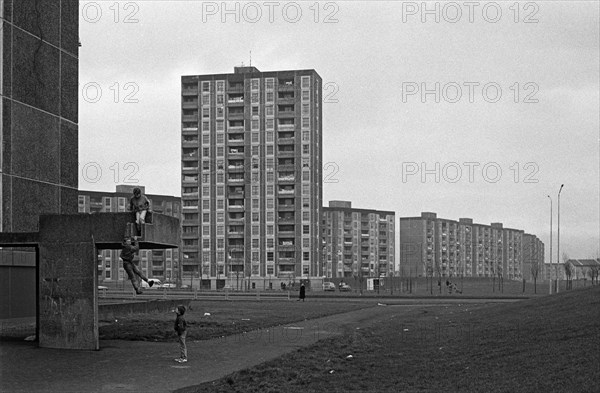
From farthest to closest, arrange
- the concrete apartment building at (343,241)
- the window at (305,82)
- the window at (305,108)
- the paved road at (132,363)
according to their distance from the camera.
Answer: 1. the concrete apartment building at (343,241)
2. the window at (305,82)
3. the window at (305,108)
4. the paved road at (132,363)

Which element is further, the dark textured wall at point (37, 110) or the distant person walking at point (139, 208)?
the dark textured wall at point (37, 110)

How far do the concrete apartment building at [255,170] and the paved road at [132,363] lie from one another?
95351mm

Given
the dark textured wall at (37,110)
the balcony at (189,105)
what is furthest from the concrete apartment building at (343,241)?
the dark textured wall at (37,110)

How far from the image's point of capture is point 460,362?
20.3m

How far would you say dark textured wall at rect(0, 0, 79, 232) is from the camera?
34281 mm

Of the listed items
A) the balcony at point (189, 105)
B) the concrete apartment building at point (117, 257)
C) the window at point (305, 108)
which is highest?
the balcony at point (189, 105)

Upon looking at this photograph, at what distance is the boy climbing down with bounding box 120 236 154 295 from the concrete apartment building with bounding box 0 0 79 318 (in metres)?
14.1

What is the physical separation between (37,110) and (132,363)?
19.5 meters

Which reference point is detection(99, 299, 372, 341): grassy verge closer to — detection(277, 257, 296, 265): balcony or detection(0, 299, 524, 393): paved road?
detection(0, 299, 524, 393): paved road

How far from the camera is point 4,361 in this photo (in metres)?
21.3

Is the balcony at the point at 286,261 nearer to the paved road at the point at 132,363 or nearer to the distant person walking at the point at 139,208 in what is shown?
the paved road at the point at 132,363

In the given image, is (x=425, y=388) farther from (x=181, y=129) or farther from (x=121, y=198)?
Answer: (x=121, y=198)

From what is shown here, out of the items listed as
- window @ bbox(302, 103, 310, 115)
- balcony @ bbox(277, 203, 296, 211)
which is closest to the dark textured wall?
window @ bbox(302, 103, 310, 115)

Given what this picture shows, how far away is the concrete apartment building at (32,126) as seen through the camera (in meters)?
34.3
